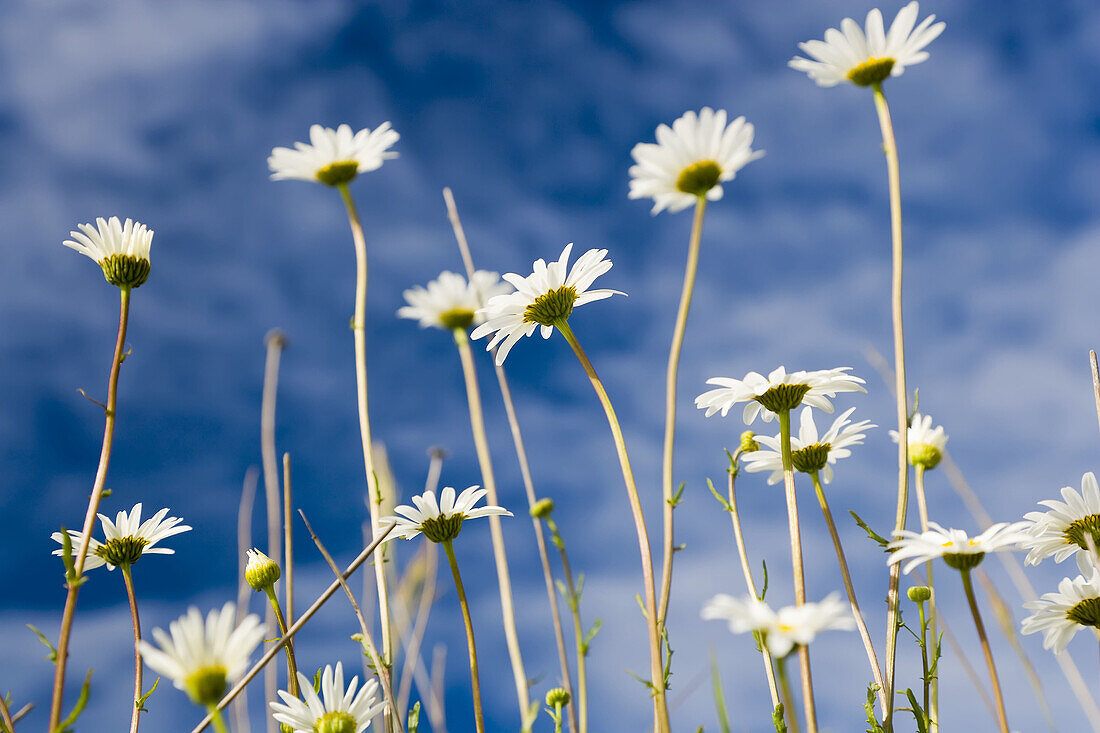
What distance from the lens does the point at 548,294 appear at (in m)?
1.50

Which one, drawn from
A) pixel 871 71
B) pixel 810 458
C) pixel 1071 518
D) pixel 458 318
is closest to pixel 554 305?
pixel 810 458

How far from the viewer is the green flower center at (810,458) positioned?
5.22ft

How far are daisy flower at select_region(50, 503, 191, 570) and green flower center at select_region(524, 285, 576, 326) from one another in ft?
2.52

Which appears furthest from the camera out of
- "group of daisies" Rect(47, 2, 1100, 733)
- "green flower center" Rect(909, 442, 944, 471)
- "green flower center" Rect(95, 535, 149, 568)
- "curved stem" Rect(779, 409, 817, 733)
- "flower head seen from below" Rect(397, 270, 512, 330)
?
"flower head seen from below" Rect(397, 270, 512, 330)

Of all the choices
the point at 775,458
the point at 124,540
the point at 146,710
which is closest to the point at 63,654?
the point at 146,710

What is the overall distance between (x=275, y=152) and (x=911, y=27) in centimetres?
130

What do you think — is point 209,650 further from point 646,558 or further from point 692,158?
point 692,158

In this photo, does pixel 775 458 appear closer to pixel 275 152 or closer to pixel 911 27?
pixel 911 27

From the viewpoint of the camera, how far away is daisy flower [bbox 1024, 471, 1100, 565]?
1421mm

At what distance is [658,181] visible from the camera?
4.38ft

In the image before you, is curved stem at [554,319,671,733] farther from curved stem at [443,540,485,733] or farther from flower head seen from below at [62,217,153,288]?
flower head seen from below at [62,217,153,288]

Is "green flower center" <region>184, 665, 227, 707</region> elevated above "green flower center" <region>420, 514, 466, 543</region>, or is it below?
below

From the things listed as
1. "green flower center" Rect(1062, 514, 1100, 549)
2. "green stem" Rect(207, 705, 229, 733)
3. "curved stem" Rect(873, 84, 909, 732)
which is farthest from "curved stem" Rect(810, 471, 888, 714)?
"green stem" Rect(207, 705, 229, 733)

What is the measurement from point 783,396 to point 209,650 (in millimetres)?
980
